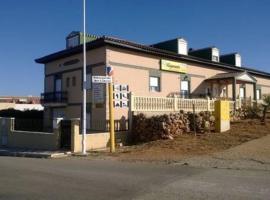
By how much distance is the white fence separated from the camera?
73.9 ft

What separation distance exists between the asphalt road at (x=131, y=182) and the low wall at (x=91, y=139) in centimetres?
536

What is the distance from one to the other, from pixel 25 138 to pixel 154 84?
10.9 meters

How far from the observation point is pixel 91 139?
19984 millimetres

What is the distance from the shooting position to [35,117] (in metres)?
36.0

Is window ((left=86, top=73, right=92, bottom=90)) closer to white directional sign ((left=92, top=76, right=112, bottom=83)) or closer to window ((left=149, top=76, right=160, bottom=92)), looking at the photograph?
window ((left=149, top=76, right=160, bottom=92))

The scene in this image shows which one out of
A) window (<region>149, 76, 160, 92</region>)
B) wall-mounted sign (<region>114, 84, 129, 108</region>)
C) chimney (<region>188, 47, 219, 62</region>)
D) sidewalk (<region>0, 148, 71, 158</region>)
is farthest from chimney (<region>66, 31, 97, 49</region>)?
sidewalk (<region>0, 148, 71, 158</region>)

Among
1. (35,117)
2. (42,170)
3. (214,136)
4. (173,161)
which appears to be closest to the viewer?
(42,170)

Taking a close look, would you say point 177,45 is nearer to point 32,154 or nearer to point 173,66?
point 173,66

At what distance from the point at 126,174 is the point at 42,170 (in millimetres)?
3093

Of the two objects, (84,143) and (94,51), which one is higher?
(94,51)

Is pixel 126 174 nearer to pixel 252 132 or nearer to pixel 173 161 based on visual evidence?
pixel 173 161

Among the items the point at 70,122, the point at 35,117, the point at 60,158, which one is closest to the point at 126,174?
the point at 60,158

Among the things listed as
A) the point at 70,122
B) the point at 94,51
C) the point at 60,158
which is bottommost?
the point at 60,158

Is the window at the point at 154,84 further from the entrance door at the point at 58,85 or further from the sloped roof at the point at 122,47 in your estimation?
the entrance door at the point at 58,85
